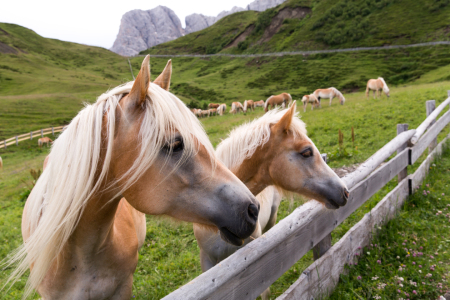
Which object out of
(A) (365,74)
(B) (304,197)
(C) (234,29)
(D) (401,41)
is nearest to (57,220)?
(B) (304,197)

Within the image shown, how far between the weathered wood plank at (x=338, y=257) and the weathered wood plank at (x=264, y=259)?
221 millimetres

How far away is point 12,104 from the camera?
36.8 m

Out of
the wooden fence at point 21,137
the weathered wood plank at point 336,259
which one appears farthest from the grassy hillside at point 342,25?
the wooden fence at point 21,137

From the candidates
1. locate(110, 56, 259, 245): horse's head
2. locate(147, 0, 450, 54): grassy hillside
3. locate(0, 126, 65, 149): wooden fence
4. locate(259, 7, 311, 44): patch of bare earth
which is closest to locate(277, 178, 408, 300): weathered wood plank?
locate(110, 56, 259, 245): horse's head

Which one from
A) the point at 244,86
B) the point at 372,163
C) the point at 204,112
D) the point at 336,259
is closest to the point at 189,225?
the point at 336,259

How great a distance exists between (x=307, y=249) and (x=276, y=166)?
95 cm

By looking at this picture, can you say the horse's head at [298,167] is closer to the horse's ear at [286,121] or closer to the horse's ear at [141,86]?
the horse's ear at [286,121]

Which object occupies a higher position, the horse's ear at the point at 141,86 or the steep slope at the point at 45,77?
the steep slope at the point at 45,77

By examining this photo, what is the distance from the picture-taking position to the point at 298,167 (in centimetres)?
294

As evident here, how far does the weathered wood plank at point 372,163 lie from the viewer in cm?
317

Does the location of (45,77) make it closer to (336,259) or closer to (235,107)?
(235,107)

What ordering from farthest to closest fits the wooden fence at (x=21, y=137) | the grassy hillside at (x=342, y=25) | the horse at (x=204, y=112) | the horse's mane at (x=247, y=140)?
the grassy hillside at (x=342, y=25) → the horse at (x=204, y=112) → the wooden fence at (x=21, y=137) → the horse's mane at (x=247, y=140)

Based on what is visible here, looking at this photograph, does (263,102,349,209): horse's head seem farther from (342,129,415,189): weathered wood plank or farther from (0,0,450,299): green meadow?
(0,0,450,299): green meadow

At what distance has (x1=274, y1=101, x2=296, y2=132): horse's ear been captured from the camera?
9.58 ft
